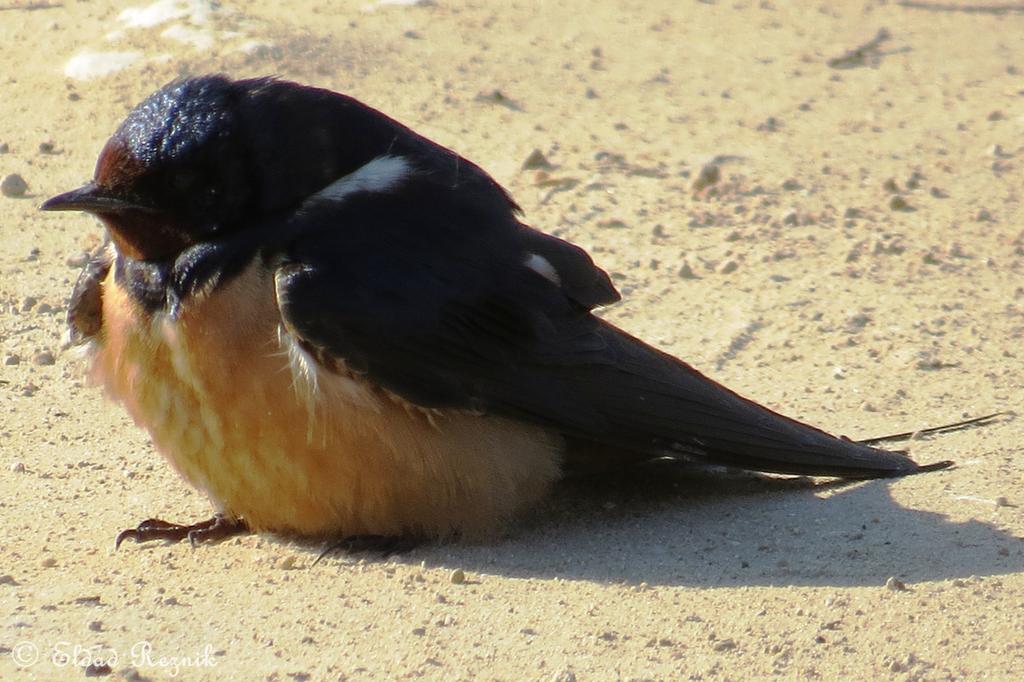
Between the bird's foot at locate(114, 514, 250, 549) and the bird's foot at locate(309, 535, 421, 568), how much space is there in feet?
1.11

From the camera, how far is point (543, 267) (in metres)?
4.79

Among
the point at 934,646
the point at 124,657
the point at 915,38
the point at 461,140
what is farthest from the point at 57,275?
the point at 915,38

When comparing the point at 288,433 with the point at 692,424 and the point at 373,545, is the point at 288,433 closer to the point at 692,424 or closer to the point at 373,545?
the point at 373,545

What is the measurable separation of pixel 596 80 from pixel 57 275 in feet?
10.7

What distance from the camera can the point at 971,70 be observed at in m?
9.61

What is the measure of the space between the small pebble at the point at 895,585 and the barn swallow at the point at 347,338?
64 cm

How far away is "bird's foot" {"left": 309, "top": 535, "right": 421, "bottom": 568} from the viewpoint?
456 centimetres

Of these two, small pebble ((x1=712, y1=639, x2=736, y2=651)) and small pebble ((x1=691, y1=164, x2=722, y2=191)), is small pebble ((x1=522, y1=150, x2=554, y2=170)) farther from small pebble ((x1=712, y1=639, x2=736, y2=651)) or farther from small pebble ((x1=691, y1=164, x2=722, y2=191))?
small pebble ((x1=712, y1=639, x2=736, y2=651))

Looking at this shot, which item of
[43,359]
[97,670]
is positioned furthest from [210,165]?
[43,359]

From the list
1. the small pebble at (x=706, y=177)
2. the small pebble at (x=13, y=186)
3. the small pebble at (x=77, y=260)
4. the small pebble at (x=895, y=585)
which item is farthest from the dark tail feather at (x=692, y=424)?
the small pebble at (x=13, y=186)

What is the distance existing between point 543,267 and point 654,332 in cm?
164

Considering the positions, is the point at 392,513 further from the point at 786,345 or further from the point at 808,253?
the point at 808,253

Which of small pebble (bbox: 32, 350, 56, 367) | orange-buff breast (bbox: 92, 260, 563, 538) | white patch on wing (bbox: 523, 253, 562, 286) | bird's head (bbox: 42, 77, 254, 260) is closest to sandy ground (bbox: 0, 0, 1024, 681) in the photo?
small pebble (bbox: 32, 350, 56, 367)

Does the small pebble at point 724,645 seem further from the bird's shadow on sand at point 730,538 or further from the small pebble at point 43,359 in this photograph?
the small pebble at point 43,359
